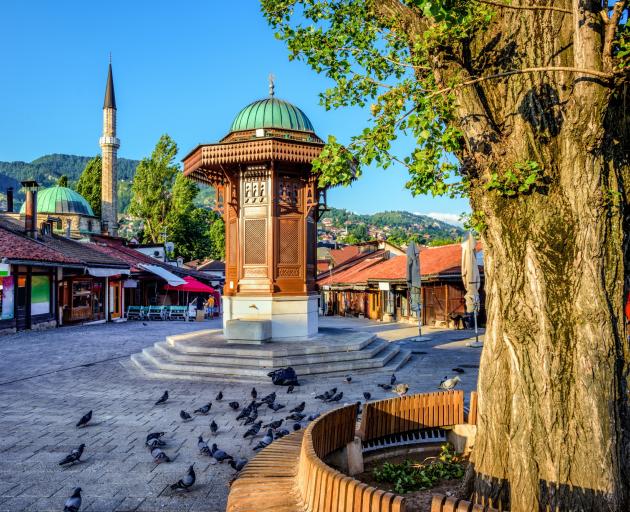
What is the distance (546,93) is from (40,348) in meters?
16.9

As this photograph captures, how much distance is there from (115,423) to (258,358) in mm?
4304

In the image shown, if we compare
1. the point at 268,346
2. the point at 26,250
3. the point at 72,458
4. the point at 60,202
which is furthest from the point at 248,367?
the point at 60,202

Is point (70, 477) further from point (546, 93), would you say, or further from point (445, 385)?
point (546, 93)

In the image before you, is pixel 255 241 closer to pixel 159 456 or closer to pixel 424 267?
pixel 159 456

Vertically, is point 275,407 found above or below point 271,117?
below

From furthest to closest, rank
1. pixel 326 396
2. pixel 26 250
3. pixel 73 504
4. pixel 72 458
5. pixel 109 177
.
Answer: pixel 109 177
pixel 26 250
pixel 326 396
pixel 72 458
pixel 73 504

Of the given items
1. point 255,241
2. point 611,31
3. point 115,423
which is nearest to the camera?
point 611,31

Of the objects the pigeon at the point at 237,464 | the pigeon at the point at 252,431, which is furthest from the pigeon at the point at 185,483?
the pigeon at the point at 252,431

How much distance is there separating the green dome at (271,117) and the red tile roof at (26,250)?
12.2m

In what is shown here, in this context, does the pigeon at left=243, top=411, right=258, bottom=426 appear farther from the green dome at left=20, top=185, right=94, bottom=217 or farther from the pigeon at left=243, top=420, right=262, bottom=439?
the green dome at left=20, top=185, right=94, bottom=217

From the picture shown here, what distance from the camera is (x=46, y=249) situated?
79.5 feet

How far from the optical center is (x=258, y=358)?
11523 millimetres

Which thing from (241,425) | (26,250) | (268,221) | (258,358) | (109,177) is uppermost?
(109,177)

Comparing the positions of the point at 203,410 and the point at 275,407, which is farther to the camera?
the point at 275,407
